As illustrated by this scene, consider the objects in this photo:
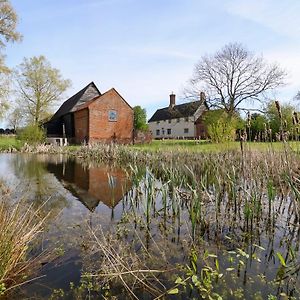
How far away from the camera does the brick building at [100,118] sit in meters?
31.9

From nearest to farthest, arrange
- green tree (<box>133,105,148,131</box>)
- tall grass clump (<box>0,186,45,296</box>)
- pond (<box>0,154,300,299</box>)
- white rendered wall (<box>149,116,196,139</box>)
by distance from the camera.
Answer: tall grass clump (<box>0,186,45,296</box>), pond (<box>0,154,300,299</box>), green tree (<box>133,105,148,131</box>), white rendered wall (<box>149,116,196,139</box>)

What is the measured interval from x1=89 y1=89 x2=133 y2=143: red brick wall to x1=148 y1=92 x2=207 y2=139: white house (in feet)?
50.8

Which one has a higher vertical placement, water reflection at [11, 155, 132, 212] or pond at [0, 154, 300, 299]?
water reflection at [11, 155, 132, 212]

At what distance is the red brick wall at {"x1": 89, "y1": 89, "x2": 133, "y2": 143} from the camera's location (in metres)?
31.8

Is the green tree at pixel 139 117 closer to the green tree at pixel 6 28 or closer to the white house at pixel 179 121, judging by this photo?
the white house at pixel 179 121

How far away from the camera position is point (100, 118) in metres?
32.3

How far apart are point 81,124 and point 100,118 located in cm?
302

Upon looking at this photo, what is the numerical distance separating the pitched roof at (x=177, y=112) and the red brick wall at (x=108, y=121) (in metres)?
15.0

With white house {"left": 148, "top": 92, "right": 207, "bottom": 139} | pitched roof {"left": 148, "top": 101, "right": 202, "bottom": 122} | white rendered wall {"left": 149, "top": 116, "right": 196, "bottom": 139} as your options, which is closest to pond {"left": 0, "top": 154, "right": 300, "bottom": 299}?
pitched roof {"left": 148, "top": 101, "right": 202, "bottom": 122}

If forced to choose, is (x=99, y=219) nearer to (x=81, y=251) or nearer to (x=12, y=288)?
(x=81, y=251)

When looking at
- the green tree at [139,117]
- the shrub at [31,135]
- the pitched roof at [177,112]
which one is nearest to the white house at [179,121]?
the pitched roof at [177,112]

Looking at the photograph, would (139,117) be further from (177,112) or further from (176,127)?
(176,127)

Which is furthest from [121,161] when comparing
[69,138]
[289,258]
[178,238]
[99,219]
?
[69,138]

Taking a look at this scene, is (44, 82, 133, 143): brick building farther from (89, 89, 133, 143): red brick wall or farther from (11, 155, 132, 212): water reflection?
(11, 155, 132, 212): water reflection
